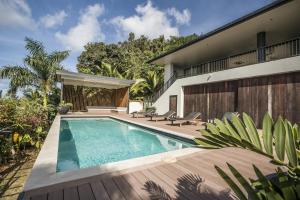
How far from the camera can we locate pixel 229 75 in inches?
443

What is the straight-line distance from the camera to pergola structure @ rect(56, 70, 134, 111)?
18562 mm

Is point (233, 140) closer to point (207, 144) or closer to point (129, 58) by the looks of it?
point (207, 144)

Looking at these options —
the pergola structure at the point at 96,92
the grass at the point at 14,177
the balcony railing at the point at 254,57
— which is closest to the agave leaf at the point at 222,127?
the grass at the point at 14,177

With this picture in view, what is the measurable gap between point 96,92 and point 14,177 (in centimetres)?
1930

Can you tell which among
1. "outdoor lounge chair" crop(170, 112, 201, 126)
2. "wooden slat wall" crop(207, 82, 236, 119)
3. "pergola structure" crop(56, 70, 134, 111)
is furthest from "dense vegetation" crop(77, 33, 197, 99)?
"outdoor lounge chair" crop(170, 112, 201, 126)

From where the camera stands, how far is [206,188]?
3.03 metres

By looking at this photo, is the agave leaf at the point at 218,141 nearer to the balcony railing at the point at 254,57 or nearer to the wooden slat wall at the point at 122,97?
the balcony railing at the point at 254,57

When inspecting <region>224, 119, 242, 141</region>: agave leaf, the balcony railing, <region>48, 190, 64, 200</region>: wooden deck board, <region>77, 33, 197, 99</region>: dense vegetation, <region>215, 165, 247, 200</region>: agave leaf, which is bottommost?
<region>48, 190, 64, 200</region>: wooden deck board

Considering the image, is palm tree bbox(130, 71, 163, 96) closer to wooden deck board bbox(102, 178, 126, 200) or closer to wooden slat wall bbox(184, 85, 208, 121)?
wooden slat wall bbox(184, 85, 208, 121)

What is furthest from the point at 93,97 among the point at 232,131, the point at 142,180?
the point at 232,131

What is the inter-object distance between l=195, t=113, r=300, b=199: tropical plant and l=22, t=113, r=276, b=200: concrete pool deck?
6.31ft

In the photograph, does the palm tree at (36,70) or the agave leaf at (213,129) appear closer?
the agave leaf at (213,129)

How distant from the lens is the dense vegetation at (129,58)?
24042mm

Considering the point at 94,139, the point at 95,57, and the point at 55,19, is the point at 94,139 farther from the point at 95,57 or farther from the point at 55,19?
the point at 95,57
